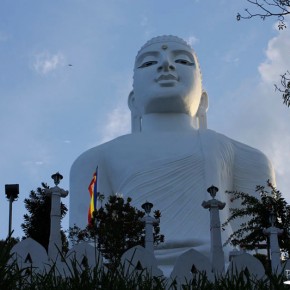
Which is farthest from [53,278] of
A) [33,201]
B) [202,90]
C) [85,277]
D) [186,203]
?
[202,90]

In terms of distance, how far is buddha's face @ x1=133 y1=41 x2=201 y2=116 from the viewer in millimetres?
18125

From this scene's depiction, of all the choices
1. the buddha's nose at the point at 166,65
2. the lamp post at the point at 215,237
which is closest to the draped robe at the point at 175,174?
the buddha's nose at the point at 166,65

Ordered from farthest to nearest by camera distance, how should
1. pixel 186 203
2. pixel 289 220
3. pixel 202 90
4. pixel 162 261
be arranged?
pixel 202 90, pixel 186 203, pixel 162 261, pixel 289 220

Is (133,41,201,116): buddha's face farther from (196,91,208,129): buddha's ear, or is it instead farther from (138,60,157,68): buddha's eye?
(196,91,208,129): buddha's ear

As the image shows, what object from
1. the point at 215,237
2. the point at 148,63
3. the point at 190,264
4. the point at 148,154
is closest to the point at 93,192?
the point at 148,154

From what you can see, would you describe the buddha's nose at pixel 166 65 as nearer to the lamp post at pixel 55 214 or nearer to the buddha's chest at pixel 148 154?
the buddha's chest at pixel 148 154

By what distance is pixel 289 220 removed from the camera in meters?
12.4

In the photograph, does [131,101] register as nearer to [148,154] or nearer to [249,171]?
[148,154]

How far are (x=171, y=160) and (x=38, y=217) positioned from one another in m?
4.07

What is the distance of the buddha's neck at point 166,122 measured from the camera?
18.3 metres

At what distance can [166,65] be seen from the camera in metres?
18.2

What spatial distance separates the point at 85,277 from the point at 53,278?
1.05 feet

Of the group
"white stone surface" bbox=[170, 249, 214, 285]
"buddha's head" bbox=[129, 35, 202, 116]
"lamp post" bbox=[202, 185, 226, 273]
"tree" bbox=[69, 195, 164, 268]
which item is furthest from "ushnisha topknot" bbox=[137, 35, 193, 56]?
"white stone surface" bbox=[170, 249, 214, 285]

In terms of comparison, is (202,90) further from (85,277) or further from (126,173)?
(85,277)
